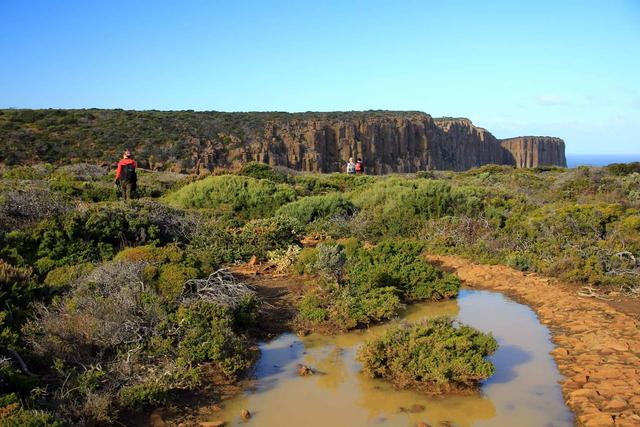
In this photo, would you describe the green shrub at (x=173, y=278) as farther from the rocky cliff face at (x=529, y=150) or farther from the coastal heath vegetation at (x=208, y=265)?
the rocky cliff face at (x=529, y=150)

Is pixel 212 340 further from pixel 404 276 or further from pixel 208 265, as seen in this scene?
pixel 404 276

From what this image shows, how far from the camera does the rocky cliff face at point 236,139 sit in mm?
38375

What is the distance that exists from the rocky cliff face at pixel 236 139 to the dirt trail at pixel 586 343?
31.8 metres

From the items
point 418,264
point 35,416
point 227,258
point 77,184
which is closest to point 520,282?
point 418,264

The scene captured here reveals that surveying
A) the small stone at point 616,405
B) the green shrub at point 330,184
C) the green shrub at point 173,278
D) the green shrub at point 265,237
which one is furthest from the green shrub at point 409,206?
the small stone at point 616,405

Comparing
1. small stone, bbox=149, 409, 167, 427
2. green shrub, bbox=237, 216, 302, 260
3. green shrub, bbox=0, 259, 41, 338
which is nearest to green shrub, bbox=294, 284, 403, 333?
small stone, bbox=149, 409, 167, 427

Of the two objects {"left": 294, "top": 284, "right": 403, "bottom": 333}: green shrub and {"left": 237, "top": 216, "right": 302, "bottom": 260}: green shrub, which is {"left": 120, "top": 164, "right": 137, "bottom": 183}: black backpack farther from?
{"left": 294, "top": 284, "right": 403, "bottom": 333}: green shrub

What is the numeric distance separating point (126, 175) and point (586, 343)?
11671 millimetres

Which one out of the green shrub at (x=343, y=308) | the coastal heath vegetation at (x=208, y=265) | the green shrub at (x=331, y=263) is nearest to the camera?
the coastal heath vegetation at (x=208, y=265)

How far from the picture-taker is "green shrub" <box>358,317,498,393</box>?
18.5ft

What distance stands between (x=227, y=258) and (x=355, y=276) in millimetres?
2920

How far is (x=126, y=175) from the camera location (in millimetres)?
14609

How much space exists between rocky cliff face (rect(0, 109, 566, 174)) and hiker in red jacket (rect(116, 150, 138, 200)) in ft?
73.5

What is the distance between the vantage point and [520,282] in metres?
9.84
